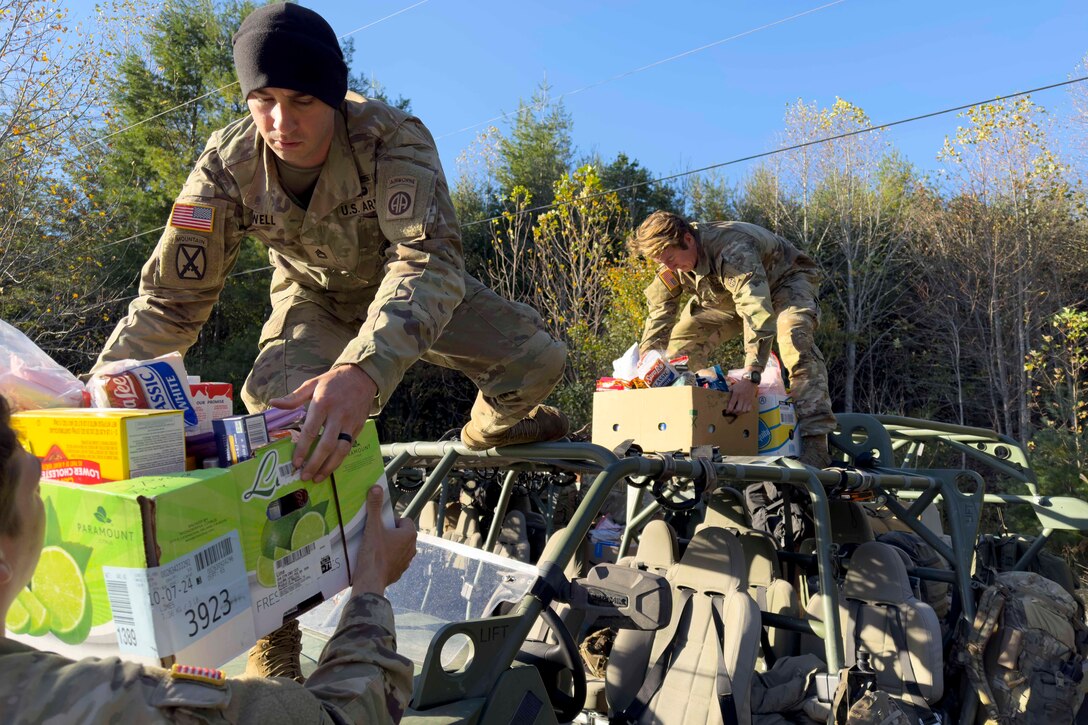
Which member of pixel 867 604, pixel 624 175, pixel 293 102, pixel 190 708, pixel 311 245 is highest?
pixel 624 175

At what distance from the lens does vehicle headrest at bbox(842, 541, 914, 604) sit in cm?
347

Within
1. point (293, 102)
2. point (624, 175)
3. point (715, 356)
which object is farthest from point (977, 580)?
point (624, 175)

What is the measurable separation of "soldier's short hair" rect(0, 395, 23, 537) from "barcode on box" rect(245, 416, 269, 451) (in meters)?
0.42

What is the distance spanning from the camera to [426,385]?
16.7m

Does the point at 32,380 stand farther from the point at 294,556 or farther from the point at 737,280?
the point at 737,280

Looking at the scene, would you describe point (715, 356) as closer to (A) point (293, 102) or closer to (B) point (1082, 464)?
(B) point (1082, 464)

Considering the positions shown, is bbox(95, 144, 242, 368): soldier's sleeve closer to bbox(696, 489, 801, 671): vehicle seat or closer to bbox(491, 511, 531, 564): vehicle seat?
bbox(696, 489, 801, 671): vehicle seat

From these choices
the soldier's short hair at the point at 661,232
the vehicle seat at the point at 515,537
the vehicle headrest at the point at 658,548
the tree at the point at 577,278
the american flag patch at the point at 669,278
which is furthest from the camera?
the tree at the point at 577,278

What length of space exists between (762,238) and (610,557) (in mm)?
2164

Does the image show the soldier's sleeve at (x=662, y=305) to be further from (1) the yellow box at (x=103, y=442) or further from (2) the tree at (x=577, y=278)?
(2) the tree at (x=577, y=278)

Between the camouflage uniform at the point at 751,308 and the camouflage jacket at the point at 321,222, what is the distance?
8.69 feet

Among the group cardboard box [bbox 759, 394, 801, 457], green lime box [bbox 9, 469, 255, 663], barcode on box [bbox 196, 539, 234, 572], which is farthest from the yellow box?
cardboard box [bbox 759, 394, 801, 457]

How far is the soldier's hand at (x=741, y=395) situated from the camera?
4.13m

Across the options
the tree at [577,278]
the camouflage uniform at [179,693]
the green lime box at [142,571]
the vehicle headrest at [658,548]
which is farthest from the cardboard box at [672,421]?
the tree at [577,278]
